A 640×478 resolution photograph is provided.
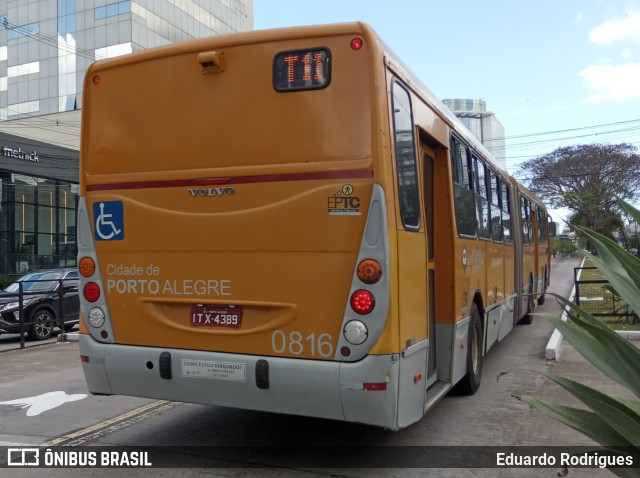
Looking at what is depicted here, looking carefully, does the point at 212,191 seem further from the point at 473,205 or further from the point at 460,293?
the point at 473,205

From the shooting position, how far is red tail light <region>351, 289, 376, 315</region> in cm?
419

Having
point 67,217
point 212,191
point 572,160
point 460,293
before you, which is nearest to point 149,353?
point 212,191

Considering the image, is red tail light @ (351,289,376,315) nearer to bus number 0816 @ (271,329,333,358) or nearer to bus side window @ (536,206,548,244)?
bus number 0816 @ (271,329,333,358)

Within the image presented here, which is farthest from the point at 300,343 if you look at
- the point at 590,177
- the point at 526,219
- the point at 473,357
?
the point at 590,177

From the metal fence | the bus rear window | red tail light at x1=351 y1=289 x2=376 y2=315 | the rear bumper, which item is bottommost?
the metal fence

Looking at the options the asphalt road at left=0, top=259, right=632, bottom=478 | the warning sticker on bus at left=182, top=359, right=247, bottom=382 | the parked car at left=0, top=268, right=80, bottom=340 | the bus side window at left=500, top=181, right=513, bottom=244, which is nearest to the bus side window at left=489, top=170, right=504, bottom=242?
the bus side window at left=500, top=181, right=513, bottom=244

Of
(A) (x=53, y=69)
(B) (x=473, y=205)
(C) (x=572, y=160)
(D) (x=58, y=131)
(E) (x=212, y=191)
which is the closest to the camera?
(E) (x=212, y=191)

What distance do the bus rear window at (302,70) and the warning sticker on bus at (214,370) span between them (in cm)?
213

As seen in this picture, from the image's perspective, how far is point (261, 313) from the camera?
4.57m

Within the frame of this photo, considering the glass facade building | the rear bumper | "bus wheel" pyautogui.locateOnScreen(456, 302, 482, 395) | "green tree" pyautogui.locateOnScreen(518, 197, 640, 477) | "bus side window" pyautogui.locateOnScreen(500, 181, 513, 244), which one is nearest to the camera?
"green tree" pyautogui.locateOnScreen(518, 197, 640, 477)

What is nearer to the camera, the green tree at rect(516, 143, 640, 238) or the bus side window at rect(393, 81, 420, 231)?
the bus side window at rect(393, 81, 420, 231)

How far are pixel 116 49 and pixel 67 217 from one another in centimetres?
1535

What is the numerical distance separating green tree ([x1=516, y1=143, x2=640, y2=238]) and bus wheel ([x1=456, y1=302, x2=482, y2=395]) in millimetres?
54004

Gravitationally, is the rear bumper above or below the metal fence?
above
